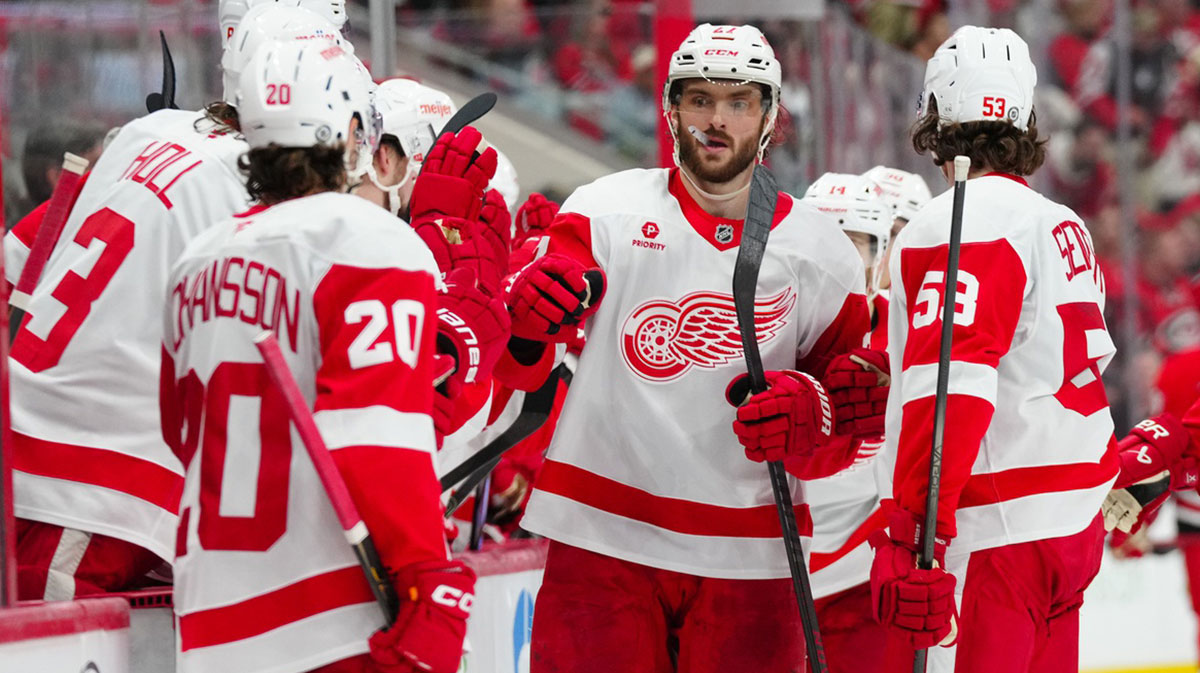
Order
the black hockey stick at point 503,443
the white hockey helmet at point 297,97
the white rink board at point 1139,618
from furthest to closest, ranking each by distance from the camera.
Answer: 1. the white rink board at point 1139,618
2. the black hockey stick at point 503,443
3. the white hockey helmet at point 297,97

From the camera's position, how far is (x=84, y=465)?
3.06 metres

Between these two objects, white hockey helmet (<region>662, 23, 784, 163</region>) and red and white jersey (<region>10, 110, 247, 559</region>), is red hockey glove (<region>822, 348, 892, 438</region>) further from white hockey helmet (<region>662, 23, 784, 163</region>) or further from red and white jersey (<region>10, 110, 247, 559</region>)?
red and white jersey (<region>10, 110, 247, 559</region>)

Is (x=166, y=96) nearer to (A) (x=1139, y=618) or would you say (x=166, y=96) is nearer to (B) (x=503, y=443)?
(B) (x=503, y=443)

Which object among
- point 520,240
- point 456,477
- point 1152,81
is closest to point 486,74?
point 520,240

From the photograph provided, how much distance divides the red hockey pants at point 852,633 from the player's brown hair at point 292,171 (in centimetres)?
184

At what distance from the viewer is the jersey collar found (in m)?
3.26

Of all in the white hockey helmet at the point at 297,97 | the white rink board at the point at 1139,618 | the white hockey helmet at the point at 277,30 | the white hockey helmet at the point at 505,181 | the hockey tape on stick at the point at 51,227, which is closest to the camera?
the white hockey helmet at the point at 297,97

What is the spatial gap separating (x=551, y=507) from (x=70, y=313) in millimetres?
929

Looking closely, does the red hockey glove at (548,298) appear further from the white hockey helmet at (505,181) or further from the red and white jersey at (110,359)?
the white hockey helmet at (505,181)

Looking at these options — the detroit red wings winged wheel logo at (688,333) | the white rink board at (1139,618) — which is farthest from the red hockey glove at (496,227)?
the white rink board at (1139,618)

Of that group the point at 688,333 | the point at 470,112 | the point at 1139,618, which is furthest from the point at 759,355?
the point at 1139,618

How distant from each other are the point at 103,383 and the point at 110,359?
44 millimetres

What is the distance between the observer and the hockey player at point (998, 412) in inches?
119

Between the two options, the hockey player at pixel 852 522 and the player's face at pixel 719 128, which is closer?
the player's face at pixel 719 128
